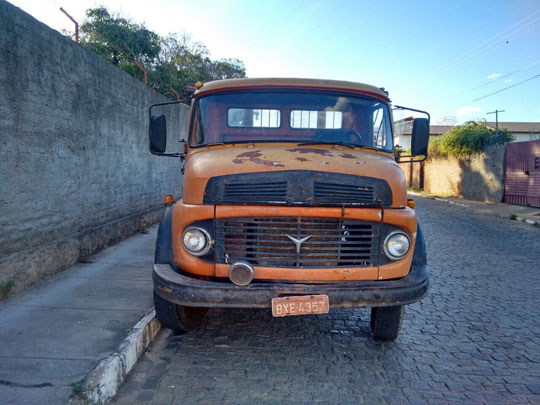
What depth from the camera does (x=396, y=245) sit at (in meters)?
3.40

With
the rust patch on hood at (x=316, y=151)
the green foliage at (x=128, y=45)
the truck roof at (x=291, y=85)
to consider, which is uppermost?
the green foliage at (x=128, y=45)

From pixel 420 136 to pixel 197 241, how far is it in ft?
9.13

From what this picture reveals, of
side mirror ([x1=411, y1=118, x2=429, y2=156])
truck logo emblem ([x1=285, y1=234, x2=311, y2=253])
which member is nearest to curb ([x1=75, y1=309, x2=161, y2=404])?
truck logo emblem ([x1=285, y1=234, x2=311, y2=253])

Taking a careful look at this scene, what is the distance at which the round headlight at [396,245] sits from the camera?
3398 mm

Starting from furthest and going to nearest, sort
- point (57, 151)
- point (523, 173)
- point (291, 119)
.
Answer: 1. point (523, 173)
2. point (57, 151)
3. point (291, 119)

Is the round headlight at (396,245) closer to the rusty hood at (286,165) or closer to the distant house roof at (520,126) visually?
the rusty hood at (286,165)

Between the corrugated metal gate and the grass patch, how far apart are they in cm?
1588

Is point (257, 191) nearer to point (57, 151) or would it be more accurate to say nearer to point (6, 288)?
point (6, 288)

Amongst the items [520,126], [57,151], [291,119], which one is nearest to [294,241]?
[291,119]

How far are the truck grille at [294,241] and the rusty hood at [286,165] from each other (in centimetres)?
36

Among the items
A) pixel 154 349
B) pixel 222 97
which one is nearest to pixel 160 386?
pixel 154 349

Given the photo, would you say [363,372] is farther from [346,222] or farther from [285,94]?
[285,94]

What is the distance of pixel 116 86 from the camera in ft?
25.0

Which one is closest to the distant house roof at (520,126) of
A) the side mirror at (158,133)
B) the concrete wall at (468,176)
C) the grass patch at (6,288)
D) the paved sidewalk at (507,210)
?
the concrete wall at (468,176)
